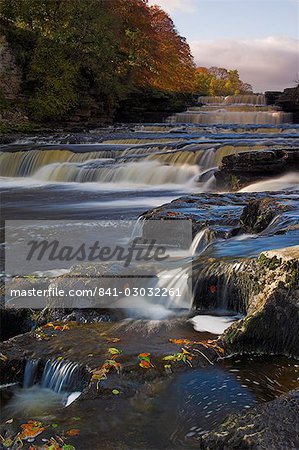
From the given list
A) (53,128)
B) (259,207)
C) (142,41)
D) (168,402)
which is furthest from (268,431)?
(142,41)

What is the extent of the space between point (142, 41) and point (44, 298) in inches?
1164

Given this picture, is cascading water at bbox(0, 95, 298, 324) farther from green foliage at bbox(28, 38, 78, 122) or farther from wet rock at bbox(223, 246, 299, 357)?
wet rock at bbox(223, 246, 299, 357)

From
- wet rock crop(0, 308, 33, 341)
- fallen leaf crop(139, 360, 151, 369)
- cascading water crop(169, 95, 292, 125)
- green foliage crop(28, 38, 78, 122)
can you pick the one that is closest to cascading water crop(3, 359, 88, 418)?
fallen leaf crop(139, 360, 151, 369)

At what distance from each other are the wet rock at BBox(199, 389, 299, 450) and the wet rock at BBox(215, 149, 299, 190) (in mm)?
9344

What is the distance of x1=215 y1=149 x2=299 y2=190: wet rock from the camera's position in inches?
470

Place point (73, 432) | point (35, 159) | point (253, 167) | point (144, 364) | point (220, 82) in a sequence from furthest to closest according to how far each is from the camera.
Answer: point (220, 82) < point (35, 159) < point (253, 167) < point (144, 364) < point (73, 432)

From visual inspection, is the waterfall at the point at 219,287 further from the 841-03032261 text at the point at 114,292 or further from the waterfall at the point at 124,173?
the waterfall at the point at 124,173

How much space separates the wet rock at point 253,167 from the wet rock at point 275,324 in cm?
786

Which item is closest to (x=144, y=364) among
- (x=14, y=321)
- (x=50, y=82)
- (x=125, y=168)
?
(x=14, y=321)

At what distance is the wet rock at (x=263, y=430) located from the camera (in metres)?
2.59

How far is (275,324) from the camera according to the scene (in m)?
4.18

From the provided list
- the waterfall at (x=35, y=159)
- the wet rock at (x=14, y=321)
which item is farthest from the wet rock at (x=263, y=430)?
the waterfall at (x=35, y=159)

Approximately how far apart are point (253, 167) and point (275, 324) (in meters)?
8.15

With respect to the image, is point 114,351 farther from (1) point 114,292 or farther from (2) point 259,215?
(2) point 259,215
